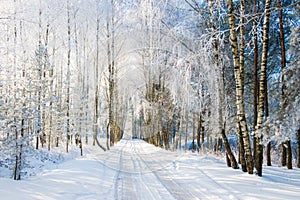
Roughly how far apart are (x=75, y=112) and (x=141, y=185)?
1997 centimetres

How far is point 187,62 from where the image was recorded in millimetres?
8242

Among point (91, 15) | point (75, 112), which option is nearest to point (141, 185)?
point (91, 15)

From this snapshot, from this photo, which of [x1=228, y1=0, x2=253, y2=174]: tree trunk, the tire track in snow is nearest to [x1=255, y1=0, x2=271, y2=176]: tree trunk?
[x1=228, y1=0, x2=253, y2=174]: tree trunk

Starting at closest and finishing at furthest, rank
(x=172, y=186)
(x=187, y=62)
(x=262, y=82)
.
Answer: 1. (x=262, y=82)
2. (x=172, y=186)
3. (x=187, y=62)

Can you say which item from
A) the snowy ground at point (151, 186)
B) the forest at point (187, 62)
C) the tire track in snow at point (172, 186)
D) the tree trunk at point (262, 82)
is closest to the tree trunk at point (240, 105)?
the forest at point (187, 62)

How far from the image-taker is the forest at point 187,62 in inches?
290

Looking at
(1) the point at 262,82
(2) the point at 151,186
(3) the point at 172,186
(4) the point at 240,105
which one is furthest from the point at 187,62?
(2) the point at 151,186

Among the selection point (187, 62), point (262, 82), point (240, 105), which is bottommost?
point (240, 105)

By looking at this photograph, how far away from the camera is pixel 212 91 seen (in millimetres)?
9352

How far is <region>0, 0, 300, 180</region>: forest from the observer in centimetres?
736

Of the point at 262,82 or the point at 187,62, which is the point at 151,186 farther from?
the point at 262,82

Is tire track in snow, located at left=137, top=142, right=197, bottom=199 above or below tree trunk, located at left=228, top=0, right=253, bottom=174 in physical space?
below

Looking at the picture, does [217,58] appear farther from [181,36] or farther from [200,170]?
[200,170]

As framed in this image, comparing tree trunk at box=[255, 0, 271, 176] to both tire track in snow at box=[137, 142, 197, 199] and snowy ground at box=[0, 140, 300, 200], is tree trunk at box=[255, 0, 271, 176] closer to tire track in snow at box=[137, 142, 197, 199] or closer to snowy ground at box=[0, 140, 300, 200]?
snowy ground at box=[0, 140, 300, 200]
